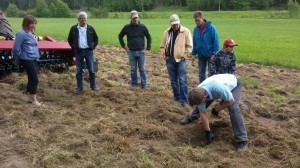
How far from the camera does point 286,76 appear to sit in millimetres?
11852

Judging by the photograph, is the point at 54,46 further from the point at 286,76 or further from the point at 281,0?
the point at 281,0

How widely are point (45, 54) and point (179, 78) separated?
3.83 m

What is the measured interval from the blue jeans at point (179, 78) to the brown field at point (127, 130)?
0.78 feet

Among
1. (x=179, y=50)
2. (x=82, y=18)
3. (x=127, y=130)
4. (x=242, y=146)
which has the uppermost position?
(x=82, y=18)

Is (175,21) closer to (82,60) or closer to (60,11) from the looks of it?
(82,60)

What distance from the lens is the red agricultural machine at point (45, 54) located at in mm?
8963

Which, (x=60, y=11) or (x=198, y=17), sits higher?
(x=198, y=17)

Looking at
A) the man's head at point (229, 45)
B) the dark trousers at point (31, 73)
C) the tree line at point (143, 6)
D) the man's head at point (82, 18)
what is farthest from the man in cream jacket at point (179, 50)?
the tree line at point (143, 6)

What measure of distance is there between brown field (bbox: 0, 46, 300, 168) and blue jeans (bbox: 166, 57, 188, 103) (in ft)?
0.78

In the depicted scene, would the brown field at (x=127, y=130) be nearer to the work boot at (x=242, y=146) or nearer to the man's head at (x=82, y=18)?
the work boot at (x=242, y=146)

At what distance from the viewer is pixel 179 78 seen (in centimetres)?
797

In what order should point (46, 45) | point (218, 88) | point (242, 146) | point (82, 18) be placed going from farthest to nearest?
point (46, 45) → point (82, 18) → point (242, 146) → point (218, 88)

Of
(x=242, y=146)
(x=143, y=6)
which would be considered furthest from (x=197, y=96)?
(x=143, y=6)

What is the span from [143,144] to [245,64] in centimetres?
925
